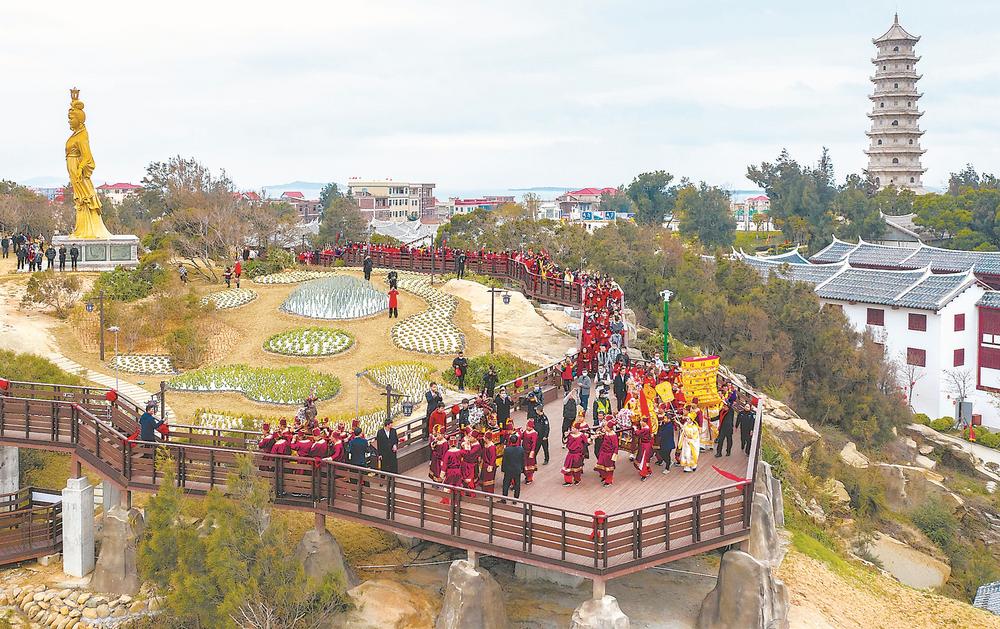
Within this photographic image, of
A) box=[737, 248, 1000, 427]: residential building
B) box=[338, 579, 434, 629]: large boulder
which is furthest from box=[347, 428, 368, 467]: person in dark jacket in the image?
box=[737, 248, 1000, 427]: residential building

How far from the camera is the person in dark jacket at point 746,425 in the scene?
19.2 meters

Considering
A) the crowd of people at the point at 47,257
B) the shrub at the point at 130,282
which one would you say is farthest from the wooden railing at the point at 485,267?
the crowd of people at the point at 47,257

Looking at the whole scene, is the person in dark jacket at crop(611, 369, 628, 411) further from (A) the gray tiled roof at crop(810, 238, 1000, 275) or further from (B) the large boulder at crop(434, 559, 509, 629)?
(A) the gray tiled roof at crop(810, 238, 1000, 275)

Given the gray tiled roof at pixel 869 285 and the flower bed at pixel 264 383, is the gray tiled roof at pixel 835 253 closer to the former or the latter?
the gray tiled roof at pixel 869 285

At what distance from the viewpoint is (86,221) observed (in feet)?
144

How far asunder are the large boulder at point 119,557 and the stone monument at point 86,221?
27773mm

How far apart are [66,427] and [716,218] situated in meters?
83.5

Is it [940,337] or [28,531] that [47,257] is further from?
[940,337]

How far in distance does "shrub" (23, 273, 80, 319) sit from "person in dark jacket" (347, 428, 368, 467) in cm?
2330

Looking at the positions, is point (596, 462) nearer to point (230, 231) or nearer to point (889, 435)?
point (889, 435)

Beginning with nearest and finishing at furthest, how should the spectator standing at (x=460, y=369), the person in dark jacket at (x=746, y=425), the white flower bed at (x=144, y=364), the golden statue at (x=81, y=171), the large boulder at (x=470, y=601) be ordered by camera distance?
1. the large boulder at (x=470, y=601)
2. the person in dark jacket at (x=746, y=425)
3. the spectator standing at (x=460, y=369)
4. the white flower bed at (x=144, y=364)
5. the golden statue at (x=81, y=171)

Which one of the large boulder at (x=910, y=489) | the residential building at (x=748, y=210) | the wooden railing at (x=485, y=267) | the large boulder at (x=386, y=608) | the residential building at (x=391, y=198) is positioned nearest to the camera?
the large boulder at (x=386, y=608)

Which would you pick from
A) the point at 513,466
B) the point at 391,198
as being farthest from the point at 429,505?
the point at 391,198

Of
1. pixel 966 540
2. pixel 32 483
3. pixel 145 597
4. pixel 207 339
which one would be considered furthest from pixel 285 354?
pixel 966 540
